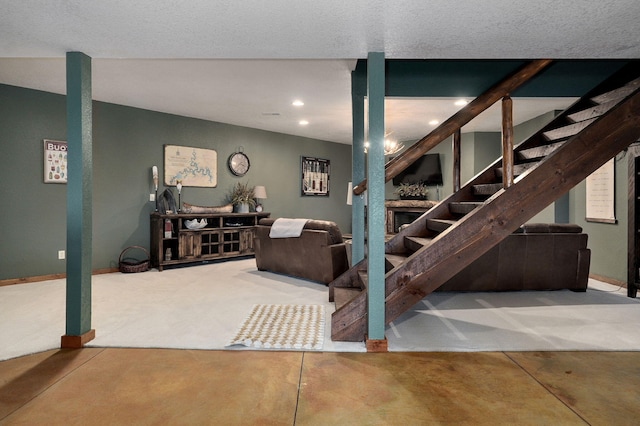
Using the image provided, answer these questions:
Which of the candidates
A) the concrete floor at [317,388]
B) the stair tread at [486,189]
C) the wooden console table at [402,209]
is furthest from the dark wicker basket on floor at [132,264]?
the wooden console table at [402,209]

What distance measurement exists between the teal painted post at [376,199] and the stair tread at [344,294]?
0.62 m

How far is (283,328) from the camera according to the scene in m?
2.98

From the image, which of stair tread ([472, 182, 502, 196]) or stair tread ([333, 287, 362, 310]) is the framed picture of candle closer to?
stair tread ([472, 182, 502, 196])

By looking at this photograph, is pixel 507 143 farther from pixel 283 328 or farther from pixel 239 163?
pixel 239 163

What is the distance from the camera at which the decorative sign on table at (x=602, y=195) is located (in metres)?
4.83

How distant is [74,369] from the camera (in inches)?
89.7

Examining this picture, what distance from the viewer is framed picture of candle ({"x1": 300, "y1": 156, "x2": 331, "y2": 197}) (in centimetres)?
838

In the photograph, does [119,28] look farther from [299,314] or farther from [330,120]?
[330,120]

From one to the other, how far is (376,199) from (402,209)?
5.98 m

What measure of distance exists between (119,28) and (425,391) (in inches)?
115

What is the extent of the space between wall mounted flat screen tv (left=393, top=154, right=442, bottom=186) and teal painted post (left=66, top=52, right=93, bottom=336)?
7.31 metres

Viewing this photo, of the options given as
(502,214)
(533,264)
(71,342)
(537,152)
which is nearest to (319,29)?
(502,214)

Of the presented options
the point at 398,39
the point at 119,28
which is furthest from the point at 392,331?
the point at 119,28

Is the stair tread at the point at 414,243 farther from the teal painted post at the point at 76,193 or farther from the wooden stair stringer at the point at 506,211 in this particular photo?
the teal painted post at the point at 76,193
